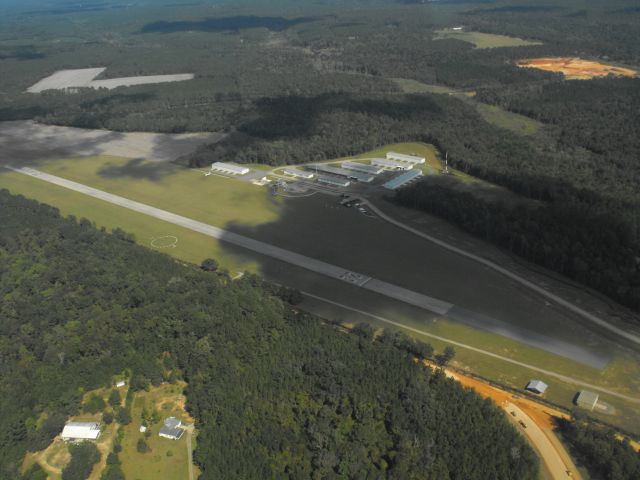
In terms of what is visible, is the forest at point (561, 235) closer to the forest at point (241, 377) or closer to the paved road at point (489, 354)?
the paved road at point (489, 354)

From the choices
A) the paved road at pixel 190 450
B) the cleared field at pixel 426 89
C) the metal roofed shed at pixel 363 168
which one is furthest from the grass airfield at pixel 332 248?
the cleared field at pixel 426 89

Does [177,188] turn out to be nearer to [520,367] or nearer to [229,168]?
[229,168]

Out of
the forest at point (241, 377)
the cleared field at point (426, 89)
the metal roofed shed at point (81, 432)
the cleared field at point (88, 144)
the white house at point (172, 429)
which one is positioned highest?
the forest at point (241, 377)

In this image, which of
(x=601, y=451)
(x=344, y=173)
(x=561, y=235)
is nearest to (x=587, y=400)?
(x=601, y=451)

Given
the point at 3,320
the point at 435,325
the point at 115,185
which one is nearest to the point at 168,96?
the point at 115,185

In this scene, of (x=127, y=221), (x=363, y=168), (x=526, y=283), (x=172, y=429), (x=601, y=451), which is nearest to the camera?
(x=601, y=451)

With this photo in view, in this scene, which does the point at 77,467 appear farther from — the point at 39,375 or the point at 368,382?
the point at 368,382
